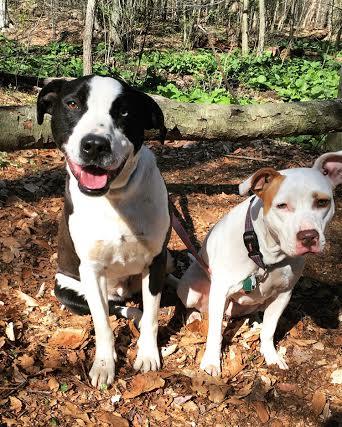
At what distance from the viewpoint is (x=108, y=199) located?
2.92 meters

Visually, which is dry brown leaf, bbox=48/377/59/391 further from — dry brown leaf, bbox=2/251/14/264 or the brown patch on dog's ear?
the brown patch on dog's ear

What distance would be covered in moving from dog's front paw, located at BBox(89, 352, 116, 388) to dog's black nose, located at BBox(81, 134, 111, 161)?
1.38m

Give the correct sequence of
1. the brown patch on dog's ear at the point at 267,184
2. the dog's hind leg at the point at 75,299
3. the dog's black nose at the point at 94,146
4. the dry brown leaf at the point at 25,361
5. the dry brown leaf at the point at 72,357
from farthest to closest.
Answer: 1. the dog's hind leg at the point at 75,299
2. the dry brown leaf at the point at 72,357
3. the dry brown leaf at the point at 25,361
4. the brown patch on dog's ear at the point at 267,184
5. the dog's black nose at the point at 94,146

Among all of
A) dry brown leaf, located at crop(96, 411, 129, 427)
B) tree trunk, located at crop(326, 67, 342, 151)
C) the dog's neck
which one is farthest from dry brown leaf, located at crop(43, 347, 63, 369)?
tree trunk, located at crop(326, 67, 342, 151)

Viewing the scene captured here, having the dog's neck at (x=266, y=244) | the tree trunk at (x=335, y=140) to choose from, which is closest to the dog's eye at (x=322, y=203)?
the dog's neck at (x=266, y=244)

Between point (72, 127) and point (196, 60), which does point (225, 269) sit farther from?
point (196, 60)

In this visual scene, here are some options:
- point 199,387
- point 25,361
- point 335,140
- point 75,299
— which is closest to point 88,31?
point 335,140

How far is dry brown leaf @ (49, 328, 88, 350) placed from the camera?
3.26 meters

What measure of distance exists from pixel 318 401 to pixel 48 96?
2.56 meters

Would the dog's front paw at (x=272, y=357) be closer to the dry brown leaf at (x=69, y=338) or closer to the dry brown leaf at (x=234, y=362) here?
the dry brown leaf at (x=234, y=362)

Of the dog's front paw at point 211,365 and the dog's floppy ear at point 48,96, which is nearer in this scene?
the dog's floppy ear at point 48,96

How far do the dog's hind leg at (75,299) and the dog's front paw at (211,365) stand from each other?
65 centimetres

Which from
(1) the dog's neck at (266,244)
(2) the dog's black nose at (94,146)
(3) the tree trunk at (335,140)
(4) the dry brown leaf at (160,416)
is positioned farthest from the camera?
(3) the tree trunk at (335,140)

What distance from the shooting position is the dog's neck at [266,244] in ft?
9.49
